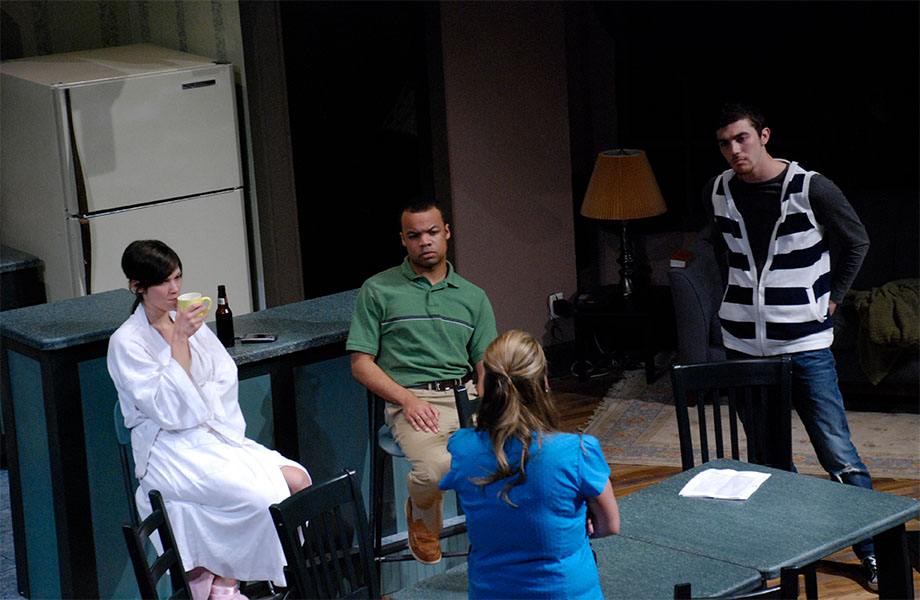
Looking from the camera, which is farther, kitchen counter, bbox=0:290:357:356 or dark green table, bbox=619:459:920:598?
kitchen counter, bbox=0:290:357:356

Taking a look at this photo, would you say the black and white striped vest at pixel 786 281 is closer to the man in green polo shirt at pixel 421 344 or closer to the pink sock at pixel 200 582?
the man in green polo shirt at pixel 421 344

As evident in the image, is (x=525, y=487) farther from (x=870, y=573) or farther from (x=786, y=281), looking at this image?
(x=870, y=573)

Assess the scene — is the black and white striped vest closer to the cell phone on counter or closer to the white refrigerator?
the cell phone on counter

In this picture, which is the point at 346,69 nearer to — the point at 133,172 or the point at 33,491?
the point at 133,172

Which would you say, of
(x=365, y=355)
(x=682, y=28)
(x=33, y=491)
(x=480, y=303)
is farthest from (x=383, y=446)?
(x=682, y=28)

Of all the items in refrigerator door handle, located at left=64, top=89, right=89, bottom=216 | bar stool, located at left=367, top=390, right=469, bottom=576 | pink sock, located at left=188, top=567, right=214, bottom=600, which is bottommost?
Result: pink sock, located at left=188, top=567, right=214, bottom=600

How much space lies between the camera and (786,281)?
4.15 meters

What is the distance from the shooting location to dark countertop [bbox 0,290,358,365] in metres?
4.10

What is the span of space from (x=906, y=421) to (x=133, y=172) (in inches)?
144

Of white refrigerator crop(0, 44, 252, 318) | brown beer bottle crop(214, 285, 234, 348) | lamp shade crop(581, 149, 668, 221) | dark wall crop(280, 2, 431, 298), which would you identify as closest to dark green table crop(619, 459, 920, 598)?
brown beer bottle crop(214, 285, 234, 348)

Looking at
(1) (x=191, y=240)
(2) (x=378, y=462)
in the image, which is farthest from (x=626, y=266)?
(2) (x=378, y=462)

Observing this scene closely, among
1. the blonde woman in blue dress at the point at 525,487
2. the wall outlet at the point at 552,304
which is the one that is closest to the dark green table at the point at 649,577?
the blonde woman in blue dress at the point at 525,487

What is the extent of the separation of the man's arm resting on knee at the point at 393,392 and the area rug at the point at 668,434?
177 centimetres

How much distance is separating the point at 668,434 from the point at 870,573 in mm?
1742
